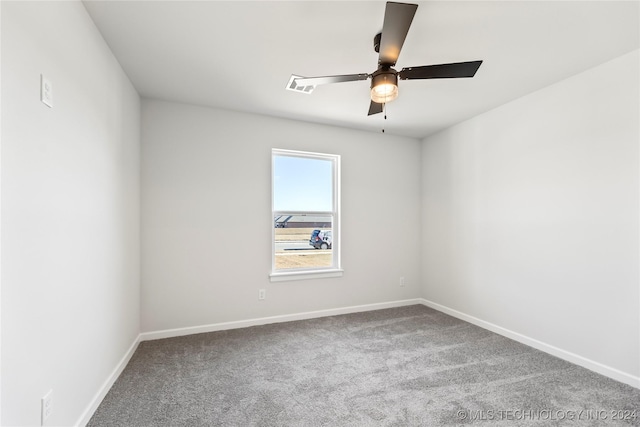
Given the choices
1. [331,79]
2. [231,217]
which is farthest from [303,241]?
[331,79]

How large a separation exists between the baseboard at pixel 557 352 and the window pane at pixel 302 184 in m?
2.21

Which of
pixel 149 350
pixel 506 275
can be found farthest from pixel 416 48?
pixel 149 350

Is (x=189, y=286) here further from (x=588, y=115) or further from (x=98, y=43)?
(x=588, y=115)

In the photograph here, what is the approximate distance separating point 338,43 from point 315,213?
2.16m

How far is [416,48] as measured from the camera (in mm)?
2166

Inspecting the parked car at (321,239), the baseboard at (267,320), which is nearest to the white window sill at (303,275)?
the parked car at (321,239)

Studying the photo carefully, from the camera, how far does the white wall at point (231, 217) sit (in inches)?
123

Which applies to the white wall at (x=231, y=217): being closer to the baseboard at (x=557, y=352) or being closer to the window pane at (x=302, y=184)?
the window pane at (x=302, y=184)

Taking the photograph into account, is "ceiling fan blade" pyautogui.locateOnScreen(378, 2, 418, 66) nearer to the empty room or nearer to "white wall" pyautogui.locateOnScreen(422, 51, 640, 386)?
the empty room

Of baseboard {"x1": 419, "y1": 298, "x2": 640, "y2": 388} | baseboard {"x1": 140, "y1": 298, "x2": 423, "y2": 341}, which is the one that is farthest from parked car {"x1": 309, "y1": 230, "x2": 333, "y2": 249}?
baseboard {"x1": 419, "y1": 298, "x2": 640, "y2": 388}

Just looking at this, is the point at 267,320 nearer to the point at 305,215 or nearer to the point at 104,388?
the point at 305,215

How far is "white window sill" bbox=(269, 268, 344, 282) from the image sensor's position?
3606mm

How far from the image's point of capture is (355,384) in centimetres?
226

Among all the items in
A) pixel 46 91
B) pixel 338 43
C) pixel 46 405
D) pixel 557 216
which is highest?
pixel 338 43
